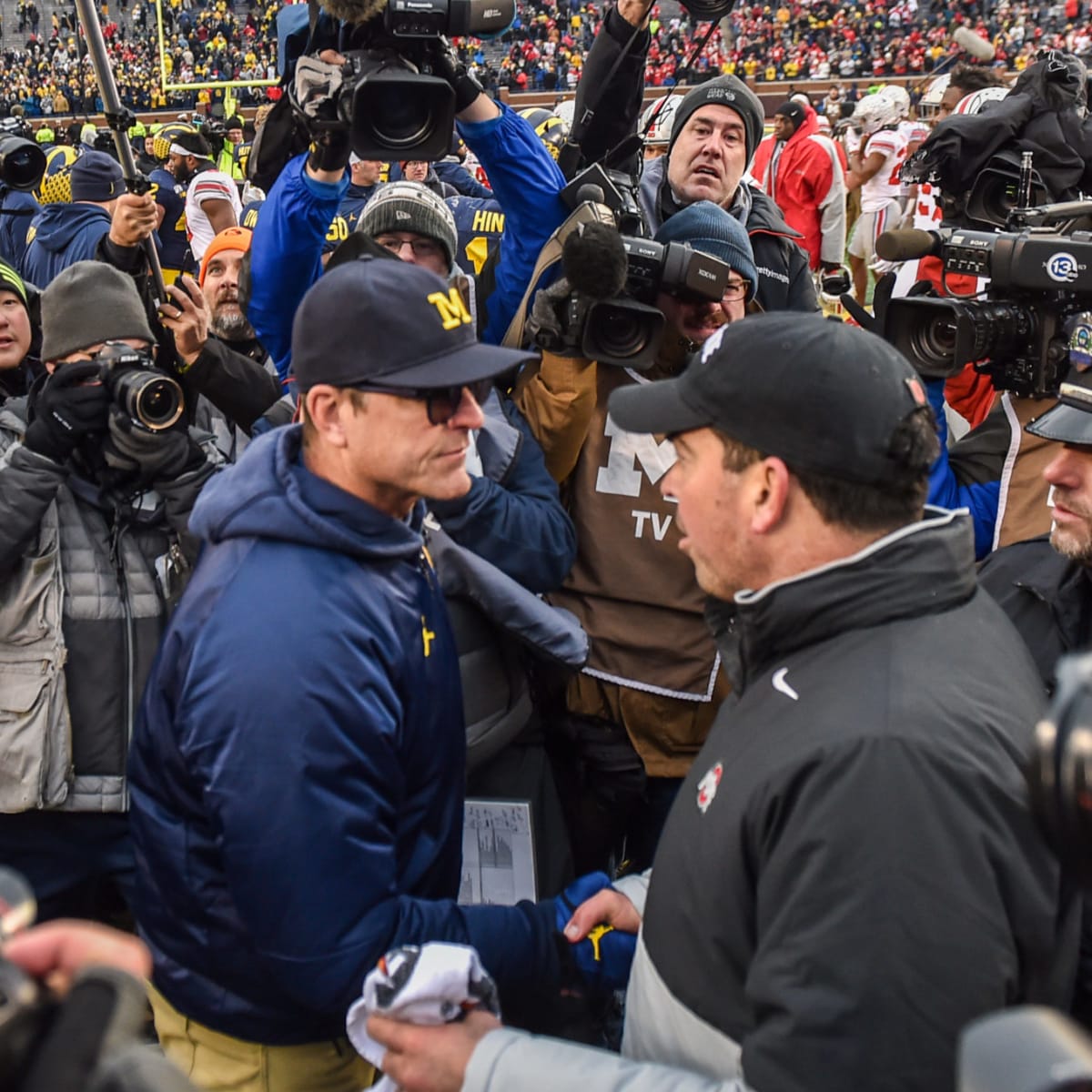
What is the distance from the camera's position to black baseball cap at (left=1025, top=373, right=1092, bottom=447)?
6.77 ft

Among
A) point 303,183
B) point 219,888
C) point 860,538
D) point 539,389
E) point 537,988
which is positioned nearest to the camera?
point 860,538

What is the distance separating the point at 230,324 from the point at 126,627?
166cm

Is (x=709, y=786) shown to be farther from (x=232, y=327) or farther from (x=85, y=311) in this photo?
(x=232, y=327)

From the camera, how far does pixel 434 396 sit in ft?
5.64

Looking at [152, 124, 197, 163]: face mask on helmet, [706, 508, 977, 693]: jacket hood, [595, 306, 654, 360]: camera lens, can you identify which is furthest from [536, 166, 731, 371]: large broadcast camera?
[152, 124, 197, 163]: face mask on helmet

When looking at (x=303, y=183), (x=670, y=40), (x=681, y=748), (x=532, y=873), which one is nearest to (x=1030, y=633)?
(x=681, y=748)

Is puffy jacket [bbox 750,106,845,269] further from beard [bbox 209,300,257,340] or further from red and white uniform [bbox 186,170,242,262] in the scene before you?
beard [bbox 209,300,257,340]

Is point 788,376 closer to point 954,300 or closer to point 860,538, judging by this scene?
point 860,538

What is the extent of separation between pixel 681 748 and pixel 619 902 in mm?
901

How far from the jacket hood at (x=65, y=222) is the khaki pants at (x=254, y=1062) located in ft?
13.5

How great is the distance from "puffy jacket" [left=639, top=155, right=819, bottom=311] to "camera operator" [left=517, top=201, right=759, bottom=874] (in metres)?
0.64

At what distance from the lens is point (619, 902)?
72.7 inches

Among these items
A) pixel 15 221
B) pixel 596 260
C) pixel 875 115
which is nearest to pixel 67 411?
pixel 596 260

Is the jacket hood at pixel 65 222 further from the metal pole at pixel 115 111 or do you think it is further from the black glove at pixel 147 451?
the black glove at pixel 147 451
